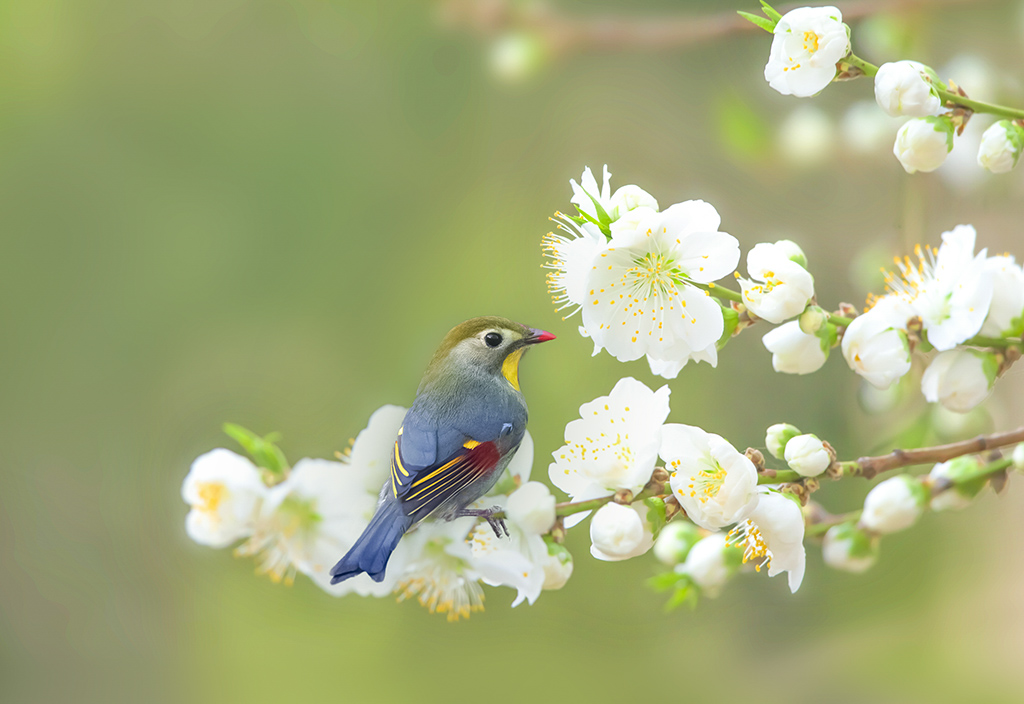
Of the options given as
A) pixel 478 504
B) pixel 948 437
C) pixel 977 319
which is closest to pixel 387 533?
pixel 478 504

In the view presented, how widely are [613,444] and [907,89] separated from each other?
0.56 feet

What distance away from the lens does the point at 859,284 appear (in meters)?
0.62

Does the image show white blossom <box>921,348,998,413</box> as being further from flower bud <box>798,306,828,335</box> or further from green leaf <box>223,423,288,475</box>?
green leaf <box>223,423,288,475</box>

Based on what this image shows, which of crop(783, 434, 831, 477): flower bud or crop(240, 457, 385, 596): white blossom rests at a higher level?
crop(240, 457, 385, 596): white blossom

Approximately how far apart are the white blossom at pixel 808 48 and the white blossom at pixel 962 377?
11 cm

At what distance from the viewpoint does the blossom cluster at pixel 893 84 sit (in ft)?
0.91

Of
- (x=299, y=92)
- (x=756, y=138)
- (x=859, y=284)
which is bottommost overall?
(x=859, y=284)

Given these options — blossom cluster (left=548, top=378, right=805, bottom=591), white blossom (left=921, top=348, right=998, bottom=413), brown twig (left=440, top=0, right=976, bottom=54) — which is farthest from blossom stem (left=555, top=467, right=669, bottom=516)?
brown twig (left=440, top=0, right=976, bottom=54)

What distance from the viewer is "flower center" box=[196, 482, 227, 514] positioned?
1.11 ft

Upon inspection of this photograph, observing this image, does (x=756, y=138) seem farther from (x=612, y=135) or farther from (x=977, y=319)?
(x=977, y=319)

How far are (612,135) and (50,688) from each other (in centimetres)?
78

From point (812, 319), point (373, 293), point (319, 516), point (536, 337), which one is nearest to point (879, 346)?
point (812, 319)

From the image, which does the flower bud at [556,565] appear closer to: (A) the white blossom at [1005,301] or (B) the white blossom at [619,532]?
(B) the white blossom at [619,532]

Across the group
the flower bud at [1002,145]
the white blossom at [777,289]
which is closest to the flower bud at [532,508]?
the white blossom at [777,289]
